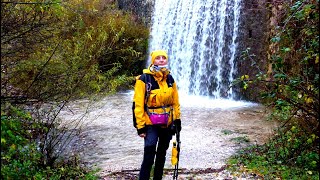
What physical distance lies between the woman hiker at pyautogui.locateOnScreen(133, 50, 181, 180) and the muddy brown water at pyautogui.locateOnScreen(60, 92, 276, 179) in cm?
135

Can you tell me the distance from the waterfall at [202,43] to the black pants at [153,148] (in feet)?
29.1

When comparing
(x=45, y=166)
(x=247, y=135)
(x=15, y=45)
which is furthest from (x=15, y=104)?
(x=247, y=135)

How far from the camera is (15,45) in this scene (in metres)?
3.75

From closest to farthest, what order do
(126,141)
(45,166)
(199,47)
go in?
(45,166), (126,141), (199,47)

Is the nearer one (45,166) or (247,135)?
(45,166)

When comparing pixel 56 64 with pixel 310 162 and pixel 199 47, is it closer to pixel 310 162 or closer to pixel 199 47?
pixel 310 162

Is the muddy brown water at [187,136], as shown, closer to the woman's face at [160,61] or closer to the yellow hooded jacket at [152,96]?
the yellow hooded jacket at [152,96]

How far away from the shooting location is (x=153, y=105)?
3.75 metres

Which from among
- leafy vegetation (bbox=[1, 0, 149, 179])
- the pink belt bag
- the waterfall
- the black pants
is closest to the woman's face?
the pink belt bag

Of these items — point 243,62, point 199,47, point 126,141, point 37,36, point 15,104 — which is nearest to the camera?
point 15,104

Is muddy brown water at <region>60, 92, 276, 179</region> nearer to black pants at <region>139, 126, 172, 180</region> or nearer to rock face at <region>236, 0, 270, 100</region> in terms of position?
black pants at <region>139, 126, 172, 180</region>

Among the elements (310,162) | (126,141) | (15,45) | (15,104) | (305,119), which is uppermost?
(15,45)

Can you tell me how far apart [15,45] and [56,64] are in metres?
1.05

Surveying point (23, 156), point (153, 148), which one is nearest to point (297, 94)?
point (153, 148)
